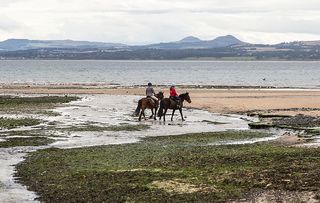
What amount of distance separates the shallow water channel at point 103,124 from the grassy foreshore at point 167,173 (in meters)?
0.61

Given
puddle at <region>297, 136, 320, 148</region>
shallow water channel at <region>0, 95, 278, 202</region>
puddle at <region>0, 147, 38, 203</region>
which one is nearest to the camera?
puddle at <region>0, 147, 38, 203</region>

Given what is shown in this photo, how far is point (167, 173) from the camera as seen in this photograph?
20094mm

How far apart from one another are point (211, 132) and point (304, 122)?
7.81m

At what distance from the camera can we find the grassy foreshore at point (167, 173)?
1725cm

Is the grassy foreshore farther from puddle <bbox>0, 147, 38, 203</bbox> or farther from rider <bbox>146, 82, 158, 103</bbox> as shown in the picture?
rider <bbox>146, 82, 158, 103</bbox>

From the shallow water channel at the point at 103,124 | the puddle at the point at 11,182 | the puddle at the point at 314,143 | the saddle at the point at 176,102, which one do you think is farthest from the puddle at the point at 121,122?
the puddle at the point at 314,143

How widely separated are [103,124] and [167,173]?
21296 millimetres

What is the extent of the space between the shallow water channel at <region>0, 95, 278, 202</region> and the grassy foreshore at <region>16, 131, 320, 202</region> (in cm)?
61

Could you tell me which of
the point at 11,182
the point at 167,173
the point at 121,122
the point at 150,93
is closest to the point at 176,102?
A: the point at 150,93

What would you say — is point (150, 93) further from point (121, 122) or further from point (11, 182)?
point (11, 182)

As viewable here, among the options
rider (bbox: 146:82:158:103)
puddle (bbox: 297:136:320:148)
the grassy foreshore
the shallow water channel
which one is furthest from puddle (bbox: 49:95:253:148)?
puddle (bbox: 297:136:320:148)

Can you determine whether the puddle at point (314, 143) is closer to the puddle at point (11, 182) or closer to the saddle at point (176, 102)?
the puddle at point (11, 182)

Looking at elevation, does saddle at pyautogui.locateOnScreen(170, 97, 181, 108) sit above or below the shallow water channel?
above

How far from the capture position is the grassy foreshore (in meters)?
17.2
